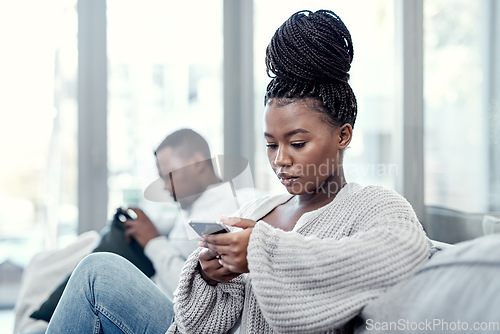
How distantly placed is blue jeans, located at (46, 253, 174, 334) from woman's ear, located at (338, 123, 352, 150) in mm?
578

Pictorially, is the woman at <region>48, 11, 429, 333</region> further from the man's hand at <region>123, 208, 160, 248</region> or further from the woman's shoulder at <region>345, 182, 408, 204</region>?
the man's hand at <region>123, 208, 160, 248</region>

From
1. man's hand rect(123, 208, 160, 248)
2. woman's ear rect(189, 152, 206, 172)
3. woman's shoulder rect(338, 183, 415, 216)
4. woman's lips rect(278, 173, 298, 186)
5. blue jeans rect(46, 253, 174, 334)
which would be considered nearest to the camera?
woman's shoulder rect(338, 183, 415, 216)

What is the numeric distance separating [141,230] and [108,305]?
0.62m

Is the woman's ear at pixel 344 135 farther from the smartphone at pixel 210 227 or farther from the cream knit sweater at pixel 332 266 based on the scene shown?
the smartphone at pixel 210 227

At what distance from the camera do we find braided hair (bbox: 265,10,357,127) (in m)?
0.96

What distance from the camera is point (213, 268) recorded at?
0.97 metres

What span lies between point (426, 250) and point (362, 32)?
1249 millimetres

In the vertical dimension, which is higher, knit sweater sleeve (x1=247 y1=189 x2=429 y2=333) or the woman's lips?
the woman's lips

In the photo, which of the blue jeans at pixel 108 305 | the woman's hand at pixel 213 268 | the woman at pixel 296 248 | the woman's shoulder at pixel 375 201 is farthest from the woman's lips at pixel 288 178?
the blue jeans at pixel 108 305

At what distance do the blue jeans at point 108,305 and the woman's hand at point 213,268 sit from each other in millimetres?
254

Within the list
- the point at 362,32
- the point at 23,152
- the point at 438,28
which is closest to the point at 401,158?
the point at 438,28

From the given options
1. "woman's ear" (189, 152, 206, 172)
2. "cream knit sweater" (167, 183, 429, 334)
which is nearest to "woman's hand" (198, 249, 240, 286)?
"cream knit sweater" (167, 183, 429, 334)

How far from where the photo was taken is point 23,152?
2.71 m

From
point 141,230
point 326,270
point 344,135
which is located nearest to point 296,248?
point 326,270
